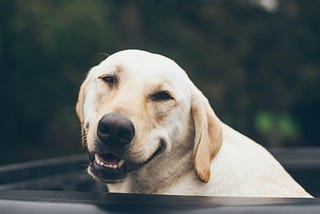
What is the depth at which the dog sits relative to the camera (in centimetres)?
223

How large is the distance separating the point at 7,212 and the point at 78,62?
14244 mm

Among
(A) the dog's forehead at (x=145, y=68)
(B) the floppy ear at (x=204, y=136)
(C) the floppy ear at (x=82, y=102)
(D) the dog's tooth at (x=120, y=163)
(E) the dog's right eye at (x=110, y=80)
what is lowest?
(C) the floppy ear at (x=82, y=102)

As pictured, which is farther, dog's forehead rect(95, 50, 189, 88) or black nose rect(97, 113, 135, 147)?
dog's forehead rect(95, 50, 189, 88)

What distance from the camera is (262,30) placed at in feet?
69.4

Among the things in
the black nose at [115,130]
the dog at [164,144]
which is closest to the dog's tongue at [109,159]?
the dog at [164,144]

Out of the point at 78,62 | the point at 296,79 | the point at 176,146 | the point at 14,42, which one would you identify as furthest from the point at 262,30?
the point at 176,146

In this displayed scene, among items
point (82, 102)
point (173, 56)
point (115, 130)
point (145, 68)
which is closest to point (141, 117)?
point (115, 130)

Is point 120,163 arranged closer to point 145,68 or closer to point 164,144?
point 164,144

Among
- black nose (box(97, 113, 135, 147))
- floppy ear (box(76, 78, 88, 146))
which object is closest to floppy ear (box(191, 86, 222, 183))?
black nose (box(97, 113, 135, 147))

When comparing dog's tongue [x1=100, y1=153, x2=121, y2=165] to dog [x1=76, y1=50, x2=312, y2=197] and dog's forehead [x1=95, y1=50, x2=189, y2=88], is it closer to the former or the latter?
dog [x1=76, y1=50, x2=312, y2=197]

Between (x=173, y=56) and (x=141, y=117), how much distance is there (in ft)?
55.5

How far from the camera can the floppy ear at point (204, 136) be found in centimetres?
233

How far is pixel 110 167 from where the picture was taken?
2.25 meters

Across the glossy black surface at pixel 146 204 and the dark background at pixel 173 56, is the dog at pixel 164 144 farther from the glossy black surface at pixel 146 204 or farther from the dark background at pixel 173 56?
the dark background at pixel 173 56
